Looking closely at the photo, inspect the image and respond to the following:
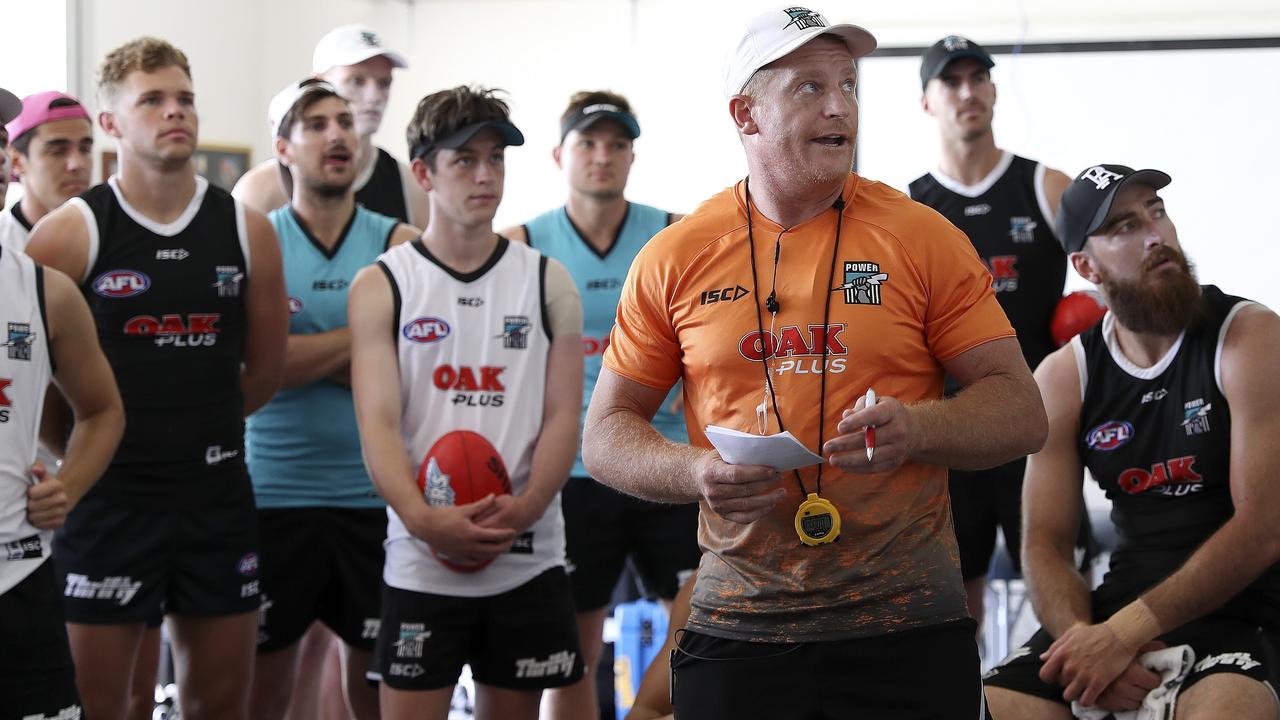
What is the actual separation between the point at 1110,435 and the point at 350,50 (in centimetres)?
301

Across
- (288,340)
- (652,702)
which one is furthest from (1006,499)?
(288,340)

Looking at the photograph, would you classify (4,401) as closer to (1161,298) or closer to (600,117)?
(600,117)

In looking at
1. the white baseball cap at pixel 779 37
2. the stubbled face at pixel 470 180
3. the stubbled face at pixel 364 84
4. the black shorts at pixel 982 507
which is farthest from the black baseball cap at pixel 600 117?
the white baseball cap at pixel 779 37

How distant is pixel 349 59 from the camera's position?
4.52 metres

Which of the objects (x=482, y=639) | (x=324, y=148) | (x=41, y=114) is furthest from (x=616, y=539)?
(x=41, y=114)

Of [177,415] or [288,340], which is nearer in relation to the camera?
[177,415]

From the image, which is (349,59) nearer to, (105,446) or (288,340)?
(288,340)

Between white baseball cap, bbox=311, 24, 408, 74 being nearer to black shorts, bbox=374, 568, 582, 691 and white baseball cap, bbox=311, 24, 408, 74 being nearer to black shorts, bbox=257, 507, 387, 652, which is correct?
black shorts, bbox=257, 507, 387, 652

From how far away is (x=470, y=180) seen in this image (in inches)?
131

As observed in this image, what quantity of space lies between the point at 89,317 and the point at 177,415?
1.58ft

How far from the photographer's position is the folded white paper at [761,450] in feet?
5.77

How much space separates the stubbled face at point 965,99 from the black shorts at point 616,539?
60.2 inches

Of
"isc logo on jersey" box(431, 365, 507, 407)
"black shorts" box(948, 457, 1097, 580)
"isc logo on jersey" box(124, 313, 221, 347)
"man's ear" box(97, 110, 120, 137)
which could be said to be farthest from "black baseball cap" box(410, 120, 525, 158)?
"black shorts" box(948, 457, 1097, 580)

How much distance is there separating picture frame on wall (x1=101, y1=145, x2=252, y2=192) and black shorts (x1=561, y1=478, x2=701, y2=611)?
4384 mm
